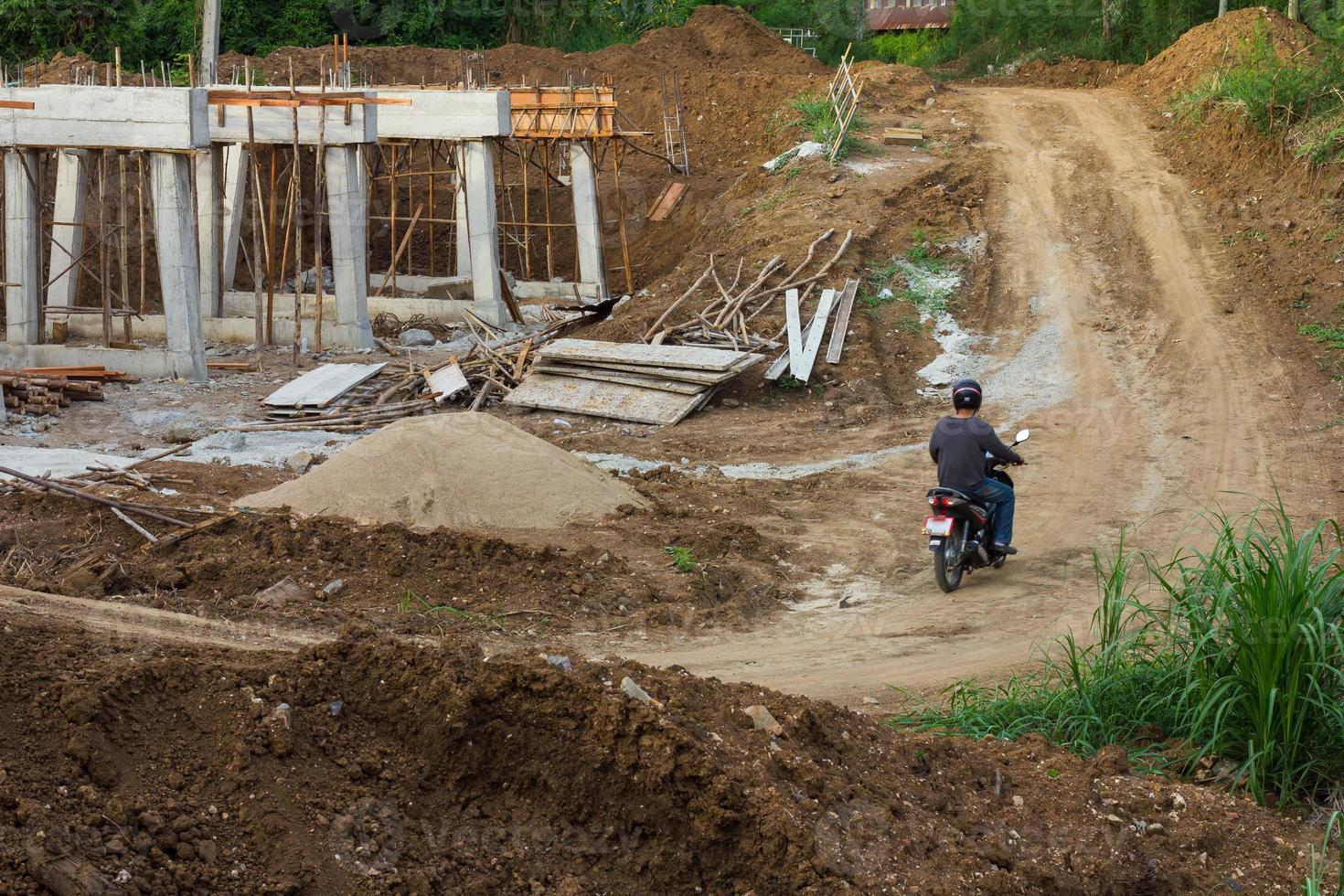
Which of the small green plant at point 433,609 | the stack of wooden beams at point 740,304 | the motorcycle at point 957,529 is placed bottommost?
the small green plant at point 433,609

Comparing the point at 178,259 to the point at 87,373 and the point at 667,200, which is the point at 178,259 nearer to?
the point at 87,373

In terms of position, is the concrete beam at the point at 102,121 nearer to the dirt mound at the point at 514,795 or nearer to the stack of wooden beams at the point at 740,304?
the stack of wooden beams at the point at 740,304

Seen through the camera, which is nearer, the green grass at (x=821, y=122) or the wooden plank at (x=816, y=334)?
the wooden plank at (x=816, y=334)

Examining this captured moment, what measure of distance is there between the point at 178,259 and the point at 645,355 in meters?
6.68

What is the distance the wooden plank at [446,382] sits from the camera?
16.4 meters

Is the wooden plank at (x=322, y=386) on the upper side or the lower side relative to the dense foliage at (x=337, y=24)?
lower

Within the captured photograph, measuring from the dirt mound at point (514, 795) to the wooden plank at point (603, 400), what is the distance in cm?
975

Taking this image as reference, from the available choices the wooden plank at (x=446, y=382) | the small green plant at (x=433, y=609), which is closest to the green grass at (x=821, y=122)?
the wooden plank at (x=446, y=382)

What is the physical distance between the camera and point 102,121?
17.4 m

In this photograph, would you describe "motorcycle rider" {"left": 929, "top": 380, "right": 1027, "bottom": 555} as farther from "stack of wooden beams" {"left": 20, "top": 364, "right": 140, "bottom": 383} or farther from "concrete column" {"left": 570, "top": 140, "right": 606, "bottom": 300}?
"concrete column" {"left": 570, "top": 140, "right": 606, "bottom": 300}

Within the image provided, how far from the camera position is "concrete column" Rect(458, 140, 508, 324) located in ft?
72.6

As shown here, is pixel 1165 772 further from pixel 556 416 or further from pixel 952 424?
pixel 556 416

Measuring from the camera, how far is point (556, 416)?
15.9m

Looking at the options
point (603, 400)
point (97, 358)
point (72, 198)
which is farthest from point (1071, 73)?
point (97, 358)
